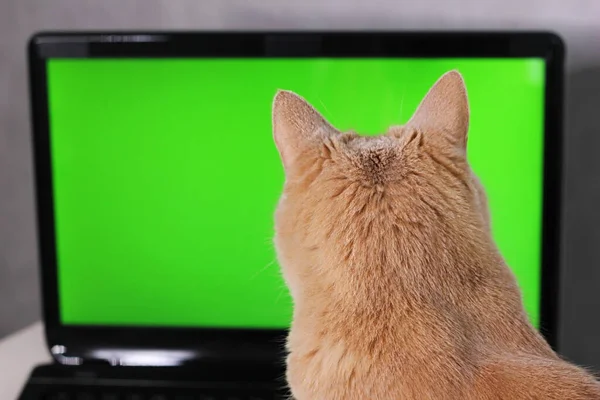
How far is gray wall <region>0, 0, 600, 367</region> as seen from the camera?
0.74 m

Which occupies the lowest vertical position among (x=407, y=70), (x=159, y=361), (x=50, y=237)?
(x=159, y=361)

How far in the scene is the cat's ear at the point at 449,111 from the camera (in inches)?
16.2

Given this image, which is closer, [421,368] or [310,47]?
[421,368]

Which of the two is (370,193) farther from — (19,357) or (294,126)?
(19,357)

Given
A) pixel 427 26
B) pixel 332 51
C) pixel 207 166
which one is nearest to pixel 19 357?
pixel 207 166

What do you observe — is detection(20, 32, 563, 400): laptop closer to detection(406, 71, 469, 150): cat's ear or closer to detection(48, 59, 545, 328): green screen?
detection(48, 59, 545, 328): green screen

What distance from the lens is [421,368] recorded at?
347 millimetres

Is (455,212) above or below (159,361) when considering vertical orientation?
above

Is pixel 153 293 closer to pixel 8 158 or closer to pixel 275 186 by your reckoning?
pixel 275 186

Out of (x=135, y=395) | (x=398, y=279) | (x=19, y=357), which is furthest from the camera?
(x=19, y=357)

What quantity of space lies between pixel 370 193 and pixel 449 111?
9 centimetres

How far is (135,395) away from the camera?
60 centimetres

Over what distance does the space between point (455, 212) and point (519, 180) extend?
28 centimetres

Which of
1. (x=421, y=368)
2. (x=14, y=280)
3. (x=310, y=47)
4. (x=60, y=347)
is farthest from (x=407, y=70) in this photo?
(x=14, y=280)
